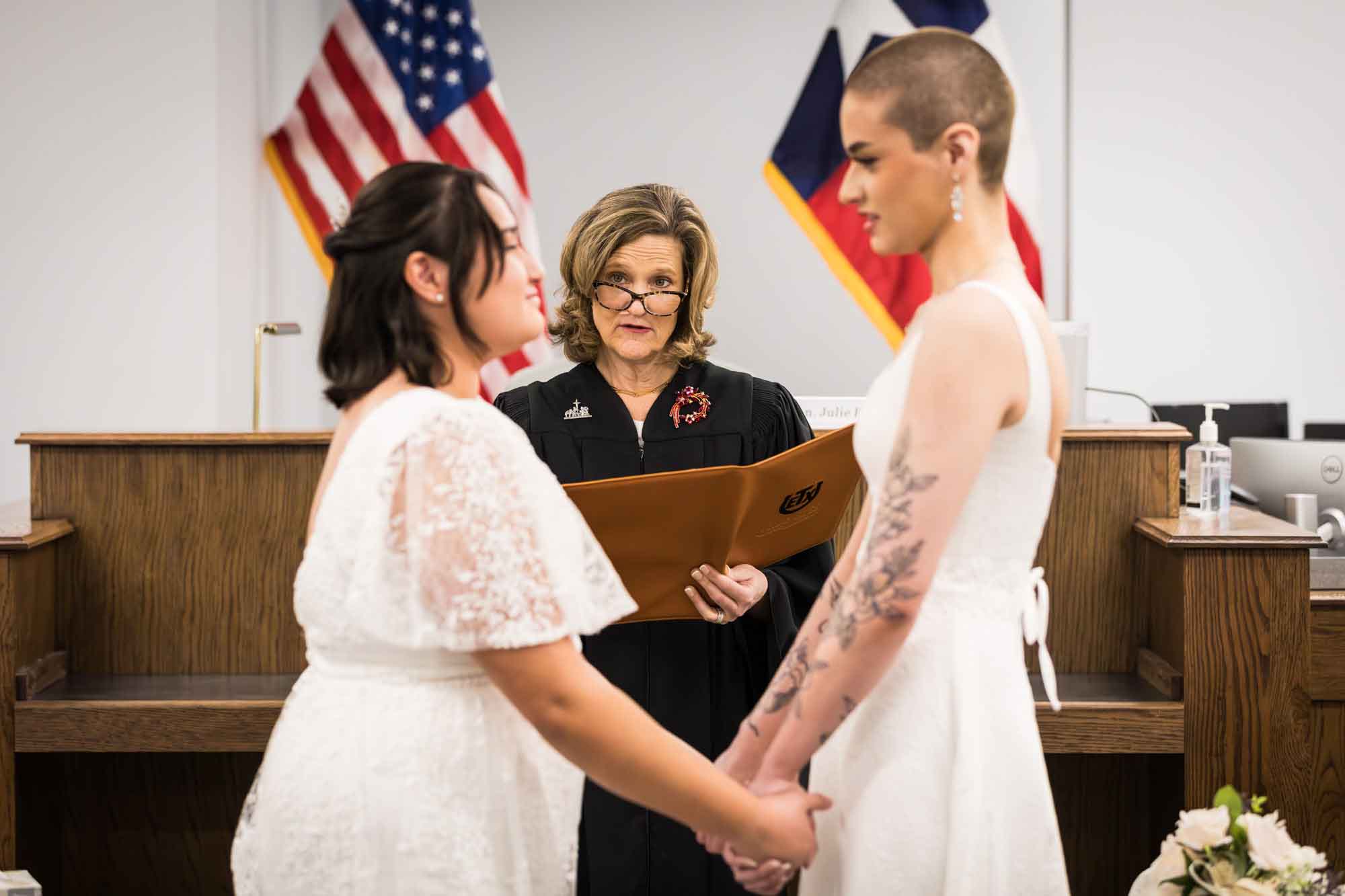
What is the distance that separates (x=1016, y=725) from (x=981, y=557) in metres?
0.17

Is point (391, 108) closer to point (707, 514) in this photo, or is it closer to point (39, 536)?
point (39, 536)

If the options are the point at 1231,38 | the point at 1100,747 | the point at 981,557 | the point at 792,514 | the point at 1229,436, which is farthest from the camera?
the point at 1231,38

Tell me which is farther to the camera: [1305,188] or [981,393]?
[1305,188]

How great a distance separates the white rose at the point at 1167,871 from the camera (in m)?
1.50

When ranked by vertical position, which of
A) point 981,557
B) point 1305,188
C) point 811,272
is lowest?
point 981,557

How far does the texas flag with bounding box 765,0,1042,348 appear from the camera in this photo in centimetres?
445

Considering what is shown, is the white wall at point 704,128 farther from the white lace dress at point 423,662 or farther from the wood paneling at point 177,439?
the white lace dress at point 423,662

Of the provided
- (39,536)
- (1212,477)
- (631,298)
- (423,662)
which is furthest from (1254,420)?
(423,662)

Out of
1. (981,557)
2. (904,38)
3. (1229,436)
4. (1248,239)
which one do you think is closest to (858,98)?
(904,38)

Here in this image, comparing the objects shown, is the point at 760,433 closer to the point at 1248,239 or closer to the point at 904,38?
the point at 904,38

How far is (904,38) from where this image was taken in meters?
1.23

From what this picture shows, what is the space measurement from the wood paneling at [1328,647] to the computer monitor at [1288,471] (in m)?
0.76

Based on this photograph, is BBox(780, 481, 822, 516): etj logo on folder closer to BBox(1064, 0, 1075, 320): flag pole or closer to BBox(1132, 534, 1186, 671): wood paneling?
BBox(1132, 534, 1186, 671): wood paneling

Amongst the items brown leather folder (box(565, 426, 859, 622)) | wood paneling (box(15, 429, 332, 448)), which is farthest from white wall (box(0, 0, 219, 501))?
brown leather folder (box(565, 426, 859, 622))
